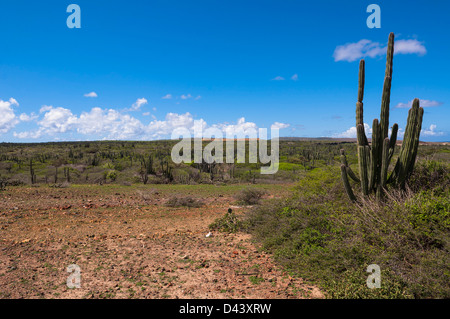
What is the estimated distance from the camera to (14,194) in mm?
15094

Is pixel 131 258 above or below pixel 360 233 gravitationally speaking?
below

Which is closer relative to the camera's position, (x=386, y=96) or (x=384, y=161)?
(x=384, y=161)

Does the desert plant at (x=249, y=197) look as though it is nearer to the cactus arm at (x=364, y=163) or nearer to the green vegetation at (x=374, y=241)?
the green vegetation at (x=374, y=241)

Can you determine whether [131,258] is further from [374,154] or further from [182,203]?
[182,203]

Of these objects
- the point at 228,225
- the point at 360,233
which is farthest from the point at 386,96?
the point at 228,225

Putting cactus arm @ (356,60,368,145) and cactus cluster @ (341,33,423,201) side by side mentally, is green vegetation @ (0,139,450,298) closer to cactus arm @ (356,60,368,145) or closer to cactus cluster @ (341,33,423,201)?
cactus cluster @ (341,33,423,201)

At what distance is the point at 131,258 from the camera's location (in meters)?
6.47

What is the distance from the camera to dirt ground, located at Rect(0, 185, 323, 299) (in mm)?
4926

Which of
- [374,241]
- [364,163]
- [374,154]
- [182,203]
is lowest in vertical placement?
[182,203]

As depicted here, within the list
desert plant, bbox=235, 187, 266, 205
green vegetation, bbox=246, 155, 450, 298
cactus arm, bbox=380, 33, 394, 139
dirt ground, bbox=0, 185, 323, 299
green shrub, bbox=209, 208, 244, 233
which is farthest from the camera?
desert plant, bbox=235, 187, 266, 205

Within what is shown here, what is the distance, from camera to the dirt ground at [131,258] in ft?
16.2

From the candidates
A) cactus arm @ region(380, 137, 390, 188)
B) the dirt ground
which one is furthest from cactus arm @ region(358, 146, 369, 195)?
the dirt ground

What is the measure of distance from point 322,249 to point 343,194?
2.43m

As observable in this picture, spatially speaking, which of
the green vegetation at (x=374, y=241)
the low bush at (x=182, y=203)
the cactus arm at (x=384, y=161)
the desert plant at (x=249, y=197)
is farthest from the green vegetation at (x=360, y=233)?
the desert plant at (x=249, y=197)
